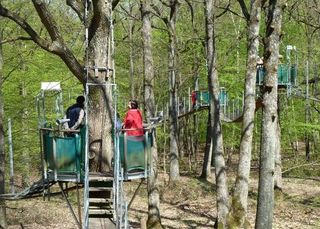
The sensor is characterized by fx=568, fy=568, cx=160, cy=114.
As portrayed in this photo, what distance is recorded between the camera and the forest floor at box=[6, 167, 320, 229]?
1881 cm

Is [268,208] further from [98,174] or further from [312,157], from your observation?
[312,157]

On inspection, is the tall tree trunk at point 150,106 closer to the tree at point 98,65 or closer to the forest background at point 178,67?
the forest background at point 178,67

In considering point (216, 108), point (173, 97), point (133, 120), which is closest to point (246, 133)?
point (216, 108)

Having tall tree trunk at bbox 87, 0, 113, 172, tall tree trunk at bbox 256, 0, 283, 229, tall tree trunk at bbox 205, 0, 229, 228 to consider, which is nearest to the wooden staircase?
tall tree trunk at bbox 87, 0, 113, 172

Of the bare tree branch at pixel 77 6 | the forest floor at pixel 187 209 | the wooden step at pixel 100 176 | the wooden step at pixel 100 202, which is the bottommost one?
the forest floor at pixel 187 209

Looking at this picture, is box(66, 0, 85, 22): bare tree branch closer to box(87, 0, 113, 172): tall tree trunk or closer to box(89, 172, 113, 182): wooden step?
box(87, 0, 113, 172): tall tree trunk

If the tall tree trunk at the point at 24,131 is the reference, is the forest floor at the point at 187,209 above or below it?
below

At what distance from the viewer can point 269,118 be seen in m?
12.2

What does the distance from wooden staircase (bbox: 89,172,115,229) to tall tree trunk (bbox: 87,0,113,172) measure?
321mm

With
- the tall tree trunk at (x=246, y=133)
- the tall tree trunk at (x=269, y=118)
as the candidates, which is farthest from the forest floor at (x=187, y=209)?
the tall tree trunk at (x=269, y=118)

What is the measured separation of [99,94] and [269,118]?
4.43m

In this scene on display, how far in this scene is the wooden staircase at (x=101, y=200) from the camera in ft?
29.0

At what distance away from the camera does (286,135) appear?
3366 cm

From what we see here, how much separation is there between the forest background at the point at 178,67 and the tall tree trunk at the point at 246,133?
2.89 meters
